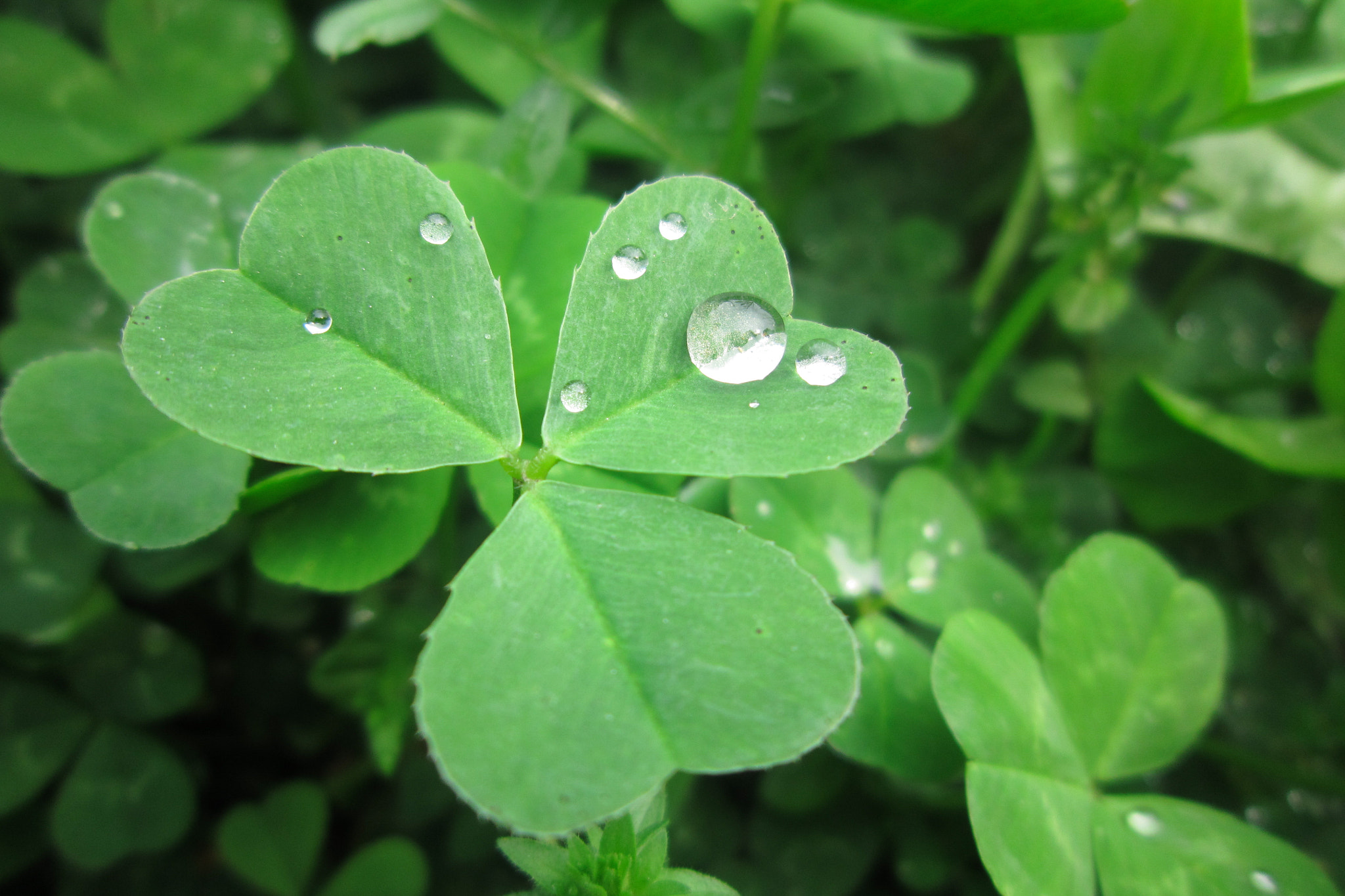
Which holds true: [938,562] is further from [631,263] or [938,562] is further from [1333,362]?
[1333,362]

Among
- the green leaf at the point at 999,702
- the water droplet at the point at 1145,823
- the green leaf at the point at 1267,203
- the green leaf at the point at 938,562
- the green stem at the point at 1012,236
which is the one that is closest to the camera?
the green leaf at the point at 999,702

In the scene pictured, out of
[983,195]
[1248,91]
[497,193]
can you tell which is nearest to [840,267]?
[983,195]

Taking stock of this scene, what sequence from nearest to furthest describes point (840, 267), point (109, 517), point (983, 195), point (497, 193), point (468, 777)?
point (468, 777), point (109, 517), point (497, 193), point (840, 267), point (983, 195)

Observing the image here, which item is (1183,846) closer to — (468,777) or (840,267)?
(468,777)

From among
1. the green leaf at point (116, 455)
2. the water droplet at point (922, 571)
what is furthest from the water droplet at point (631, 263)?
the water droplet at point (922, 571)

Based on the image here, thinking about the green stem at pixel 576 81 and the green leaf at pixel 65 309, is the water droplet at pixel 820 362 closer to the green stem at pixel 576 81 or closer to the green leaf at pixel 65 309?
the green stem at pixel 576 81

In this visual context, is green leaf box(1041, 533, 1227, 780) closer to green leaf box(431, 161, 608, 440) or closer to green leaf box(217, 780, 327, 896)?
green leaf box(431, 161, 608, 440)
